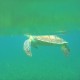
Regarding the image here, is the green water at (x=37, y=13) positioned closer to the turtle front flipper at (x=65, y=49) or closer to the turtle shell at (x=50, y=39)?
the turtle front flipper at (x=65, y=49)

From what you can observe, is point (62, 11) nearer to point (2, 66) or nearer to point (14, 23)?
point (14, 23)

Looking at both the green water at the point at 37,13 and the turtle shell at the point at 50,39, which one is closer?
the green water at the point at 37,13

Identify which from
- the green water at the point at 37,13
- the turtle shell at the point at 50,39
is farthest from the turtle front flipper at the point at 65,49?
the green water at the point at 37,13

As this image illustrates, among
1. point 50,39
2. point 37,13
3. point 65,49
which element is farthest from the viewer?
point 50,39

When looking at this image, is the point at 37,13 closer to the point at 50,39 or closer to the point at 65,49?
the point at 65,49

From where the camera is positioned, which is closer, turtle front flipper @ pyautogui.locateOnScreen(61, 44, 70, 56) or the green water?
the green water

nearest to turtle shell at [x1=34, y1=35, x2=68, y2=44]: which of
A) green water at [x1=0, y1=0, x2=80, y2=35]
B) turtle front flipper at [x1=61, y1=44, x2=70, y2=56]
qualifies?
turtle front flipper at [x1=61, y1=44, x2=70, y2=56]

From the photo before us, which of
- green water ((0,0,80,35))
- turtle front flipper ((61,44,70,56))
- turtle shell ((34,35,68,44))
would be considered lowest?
green water ((0,0,80,35))

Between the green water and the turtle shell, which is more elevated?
the turtle shell

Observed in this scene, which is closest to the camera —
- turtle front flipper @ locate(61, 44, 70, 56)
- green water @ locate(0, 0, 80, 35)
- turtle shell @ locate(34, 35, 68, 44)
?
green water @ locate(0, 0, 80, 35)

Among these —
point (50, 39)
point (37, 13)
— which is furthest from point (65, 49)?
point (37, 13)

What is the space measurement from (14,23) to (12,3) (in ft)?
4.47

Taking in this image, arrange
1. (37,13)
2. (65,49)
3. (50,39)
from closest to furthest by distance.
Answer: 1. (37,13)
2. (65,49)
3. (50,39)

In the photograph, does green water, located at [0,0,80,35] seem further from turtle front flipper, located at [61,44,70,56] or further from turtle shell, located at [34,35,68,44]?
turtle shell, located at [34,35,68,44]
